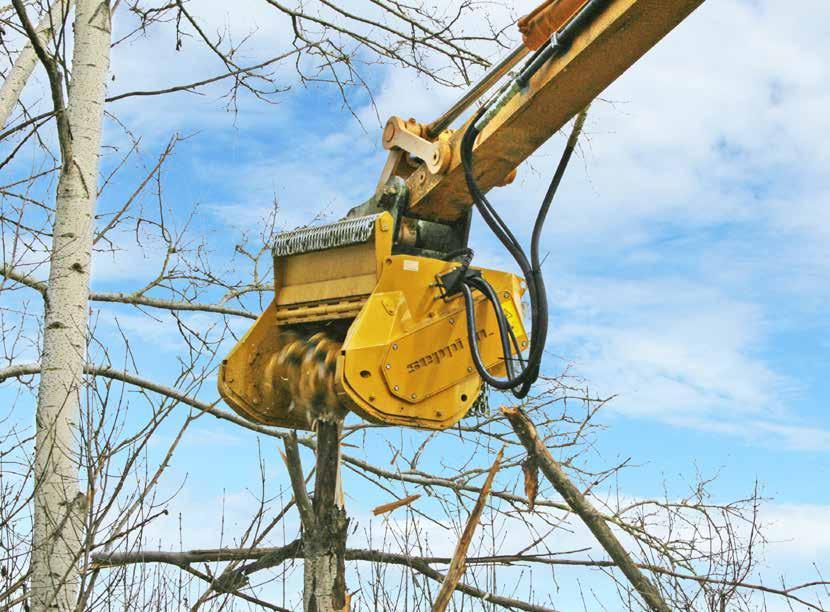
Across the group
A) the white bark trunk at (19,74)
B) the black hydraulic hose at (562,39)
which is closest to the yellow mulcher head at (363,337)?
the black hydraulic hose at (562,39)

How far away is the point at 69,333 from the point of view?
4.90m

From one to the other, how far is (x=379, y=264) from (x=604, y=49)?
1359 millimetres

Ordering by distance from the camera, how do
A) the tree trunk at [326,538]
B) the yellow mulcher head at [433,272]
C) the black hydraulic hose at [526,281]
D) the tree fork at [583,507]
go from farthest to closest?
the tree fork at [583,507] < the tree trunk at [326,538] < the black hydraulic hose at [526,281] < the yellow mulcher head at [433,272]

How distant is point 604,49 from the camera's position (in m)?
3.96

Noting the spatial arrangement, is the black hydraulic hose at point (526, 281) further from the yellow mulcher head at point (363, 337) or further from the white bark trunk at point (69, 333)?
the white bark trunk at point (69, 333)

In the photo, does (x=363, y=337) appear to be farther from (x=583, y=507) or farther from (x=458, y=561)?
(x=583, y=507)

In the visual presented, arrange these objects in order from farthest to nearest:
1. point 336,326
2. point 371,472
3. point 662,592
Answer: point 371,472 → point 662,592 → point 336,326

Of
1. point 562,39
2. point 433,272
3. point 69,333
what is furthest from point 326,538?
point 562,39

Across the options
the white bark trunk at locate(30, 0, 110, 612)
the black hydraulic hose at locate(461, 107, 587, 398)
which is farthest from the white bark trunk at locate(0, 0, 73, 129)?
the black hydraulic hose at locate(461, 107, 587, 398)

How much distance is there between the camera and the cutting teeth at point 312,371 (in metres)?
4.68

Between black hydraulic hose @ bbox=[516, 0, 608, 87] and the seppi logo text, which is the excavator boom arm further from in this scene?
the seppi logo text

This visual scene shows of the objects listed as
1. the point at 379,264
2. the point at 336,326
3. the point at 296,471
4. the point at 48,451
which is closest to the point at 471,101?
the point at 379,264

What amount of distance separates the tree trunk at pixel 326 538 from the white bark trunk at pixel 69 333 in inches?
42.1

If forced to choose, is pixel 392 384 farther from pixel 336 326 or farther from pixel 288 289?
pixel 288 289
